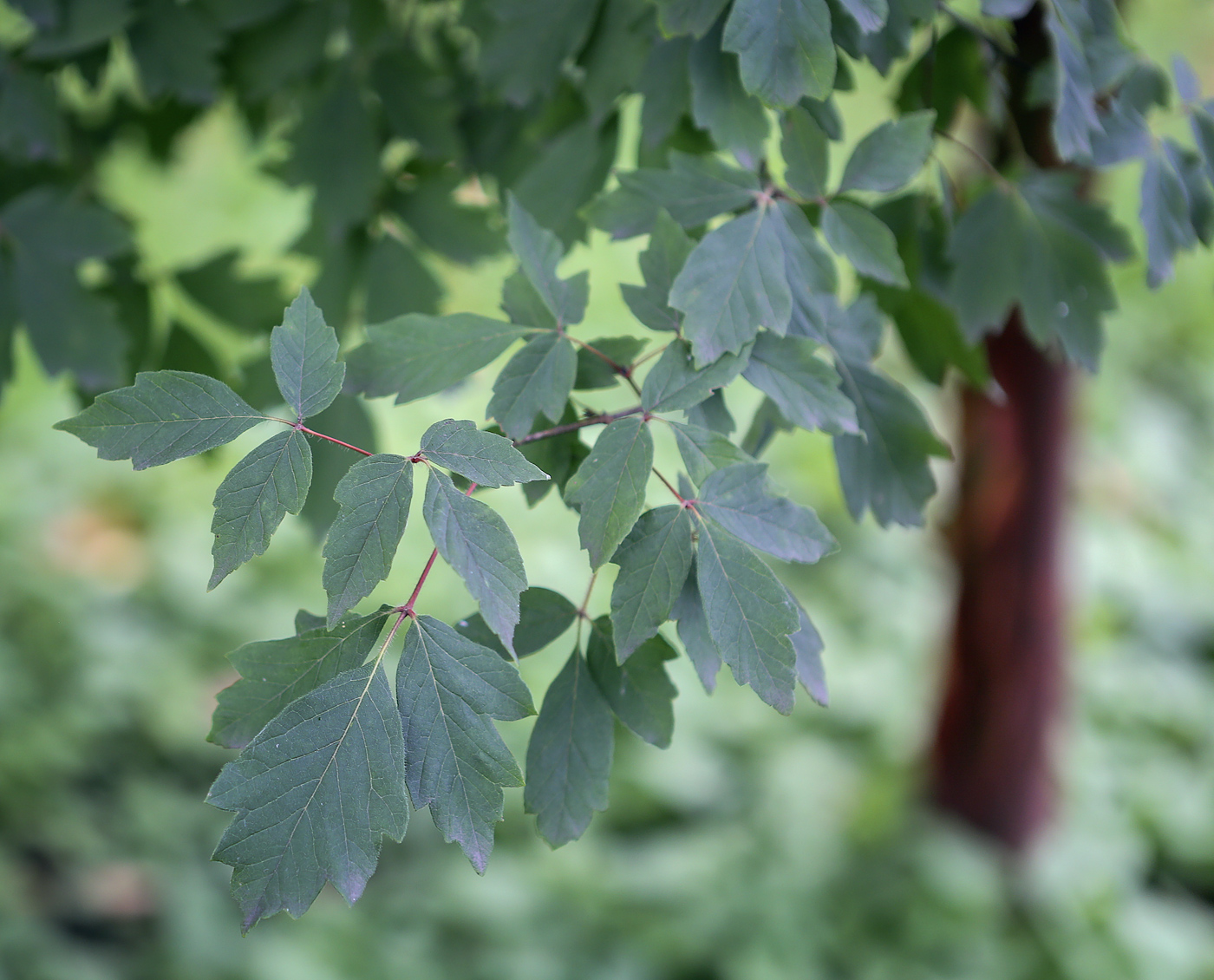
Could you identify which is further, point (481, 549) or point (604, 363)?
point (604, 363)

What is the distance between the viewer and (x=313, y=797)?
42 centimetres

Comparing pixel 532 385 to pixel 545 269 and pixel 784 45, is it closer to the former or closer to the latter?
pixel 545 269

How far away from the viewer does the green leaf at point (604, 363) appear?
57 cm

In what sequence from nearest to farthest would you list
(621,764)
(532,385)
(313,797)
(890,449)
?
(313,797) → (532,385) → (890,449) → (621,764)

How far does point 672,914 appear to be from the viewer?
6.06 feet

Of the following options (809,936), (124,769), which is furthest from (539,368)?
(124,769)

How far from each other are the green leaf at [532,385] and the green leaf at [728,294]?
0.22ft

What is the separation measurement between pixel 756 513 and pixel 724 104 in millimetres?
277

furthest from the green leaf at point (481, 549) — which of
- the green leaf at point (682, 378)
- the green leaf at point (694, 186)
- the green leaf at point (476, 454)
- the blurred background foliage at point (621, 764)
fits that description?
the blurred background foliage at point (621, 764)

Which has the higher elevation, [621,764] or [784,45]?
[784,45]

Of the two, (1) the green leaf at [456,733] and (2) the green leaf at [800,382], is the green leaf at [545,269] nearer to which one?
(2) the green leaf at [800,382]

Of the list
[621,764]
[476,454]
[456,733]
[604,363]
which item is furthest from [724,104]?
[621,764]

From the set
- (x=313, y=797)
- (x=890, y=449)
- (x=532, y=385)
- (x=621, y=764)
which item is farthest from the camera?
(x=621, y=764)

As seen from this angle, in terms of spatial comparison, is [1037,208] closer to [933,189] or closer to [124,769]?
[933,189]
